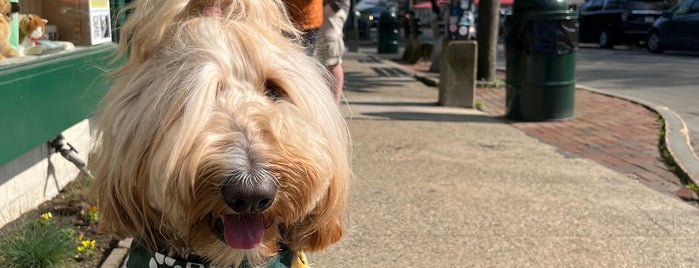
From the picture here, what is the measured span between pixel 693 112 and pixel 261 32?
8.52 m

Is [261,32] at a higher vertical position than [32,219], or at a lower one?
higher

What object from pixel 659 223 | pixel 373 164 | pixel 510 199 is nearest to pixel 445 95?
pixel 373 164

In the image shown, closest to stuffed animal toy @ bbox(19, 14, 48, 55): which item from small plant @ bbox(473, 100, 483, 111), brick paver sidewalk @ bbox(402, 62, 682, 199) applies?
brick paver sidewalk @ bbox(402, 62, 682, 199)

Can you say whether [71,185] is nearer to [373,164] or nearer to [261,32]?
[373,164]

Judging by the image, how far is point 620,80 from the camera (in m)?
13.8

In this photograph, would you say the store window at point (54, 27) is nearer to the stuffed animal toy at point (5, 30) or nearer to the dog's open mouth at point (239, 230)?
the stuffed animal toy at point (5, 30)

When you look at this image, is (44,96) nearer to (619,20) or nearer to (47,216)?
(47,216)

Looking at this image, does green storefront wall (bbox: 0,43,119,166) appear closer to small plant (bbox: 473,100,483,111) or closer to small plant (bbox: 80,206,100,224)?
small plant (bbox: 80,206,100,224)

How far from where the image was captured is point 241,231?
1951 millimetres

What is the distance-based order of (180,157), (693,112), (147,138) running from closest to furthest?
1. (180,157)
2. (147,138)
3. (693,112)

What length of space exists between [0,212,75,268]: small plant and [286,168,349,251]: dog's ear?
170 centimetres

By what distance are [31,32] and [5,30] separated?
1.17 feet

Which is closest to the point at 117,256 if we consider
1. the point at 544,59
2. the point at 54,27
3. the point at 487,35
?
the point at 54,27

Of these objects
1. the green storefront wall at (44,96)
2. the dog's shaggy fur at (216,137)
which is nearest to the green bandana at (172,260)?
the dog's shaggy fur at (216,137)
